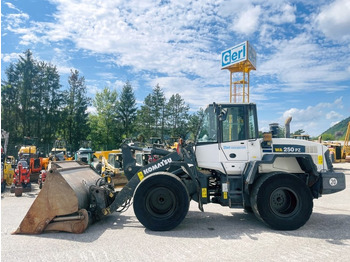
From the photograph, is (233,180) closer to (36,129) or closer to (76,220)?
(76,220)

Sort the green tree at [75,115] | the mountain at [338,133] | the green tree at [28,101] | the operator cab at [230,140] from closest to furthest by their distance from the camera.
Answer: 1. the operator cab at [230,140]
2. the green tree at [28,101]
3. the green tree at [75,115]
4. the mountain at [338,133]

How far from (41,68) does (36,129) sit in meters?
7.79

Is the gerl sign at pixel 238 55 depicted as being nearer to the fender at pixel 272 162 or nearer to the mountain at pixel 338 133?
the fender at pixel 272 162

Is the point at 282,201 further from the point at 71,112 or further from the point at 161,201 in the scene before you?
the point at 71,112

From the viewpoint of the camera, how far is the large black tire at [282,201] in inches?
246

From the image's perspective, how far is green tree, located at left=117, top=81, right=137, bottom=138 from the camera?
1709 inches

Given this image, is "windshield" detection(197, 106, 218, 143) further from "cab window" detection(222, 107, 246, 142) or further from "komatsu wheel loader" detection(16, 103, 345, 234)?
"cab window" detection(222, 107, 246, 142)

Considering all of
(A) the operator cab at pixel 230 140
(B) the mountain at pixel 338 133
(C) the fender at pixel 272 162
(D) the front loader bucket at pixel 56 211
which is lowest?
(D) the front loader bucket at pixel 56 211

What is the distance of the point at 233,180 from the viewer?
21.9 ft

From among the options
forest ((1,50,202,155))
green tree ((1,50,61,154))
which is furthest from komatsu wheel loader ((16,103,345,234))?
green tree ((1,50,61,154))

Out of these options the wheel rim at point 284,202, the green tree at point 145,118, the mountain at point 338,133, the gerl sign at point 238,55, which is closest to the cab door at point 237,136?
the wheel rim at point 284,202

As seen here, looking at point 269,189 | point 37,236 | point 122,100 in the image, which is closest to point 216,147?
point 269,189

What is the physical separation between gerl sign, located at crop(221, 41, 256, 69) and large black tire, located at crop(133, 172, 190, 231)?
15.9 metres

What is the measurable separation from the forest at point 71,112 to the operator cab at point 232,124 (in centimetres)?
2444
